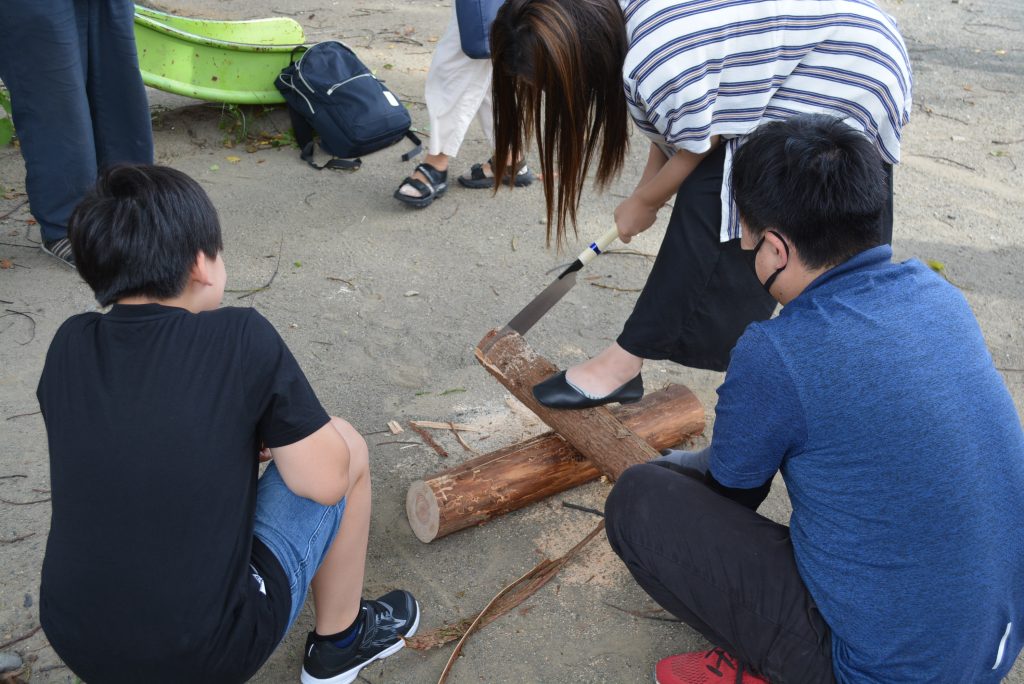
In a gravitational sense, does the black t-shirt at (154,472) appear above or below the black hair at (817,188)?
below

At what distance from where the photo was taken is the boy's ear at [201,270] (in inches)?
63.5

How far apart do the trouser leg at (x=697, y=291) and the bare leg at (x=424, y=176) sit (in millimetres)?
2052

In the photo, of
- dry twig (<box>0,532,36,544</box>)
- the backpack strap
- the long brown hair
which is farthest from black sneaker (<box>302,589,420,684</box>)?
the backpack strap

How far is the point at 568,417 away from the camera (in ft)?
8.26

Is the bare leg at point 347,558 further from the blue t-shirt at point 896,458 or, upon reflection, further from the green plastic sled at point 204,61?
the green plastic sled at point 204,61

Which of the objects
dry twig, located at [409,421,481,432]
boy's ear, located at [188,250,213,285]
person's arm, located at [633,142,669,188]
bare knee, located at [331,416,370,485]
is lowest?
dry twig, located at [409,421,481,432]

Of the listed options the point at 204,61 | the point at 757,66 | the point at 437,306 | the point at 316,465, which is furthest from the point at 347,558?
the point at 204,61

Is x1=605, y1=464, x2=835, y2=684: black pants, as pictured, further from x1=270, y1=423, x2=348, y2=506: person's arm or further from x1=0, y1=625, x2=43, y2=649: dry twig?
x1=0, y1=625, x2=43, y2=649: dry twig

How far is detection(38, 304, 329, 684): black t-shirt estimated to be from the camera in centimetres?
147

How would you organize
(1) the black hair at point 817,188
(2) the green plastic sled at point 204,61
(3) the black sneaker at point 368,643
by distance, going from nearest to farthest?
(1) the black hair at point 817,188, (3) the black sneaker at point 368,643, (2) the green plastic sled at point 204,61

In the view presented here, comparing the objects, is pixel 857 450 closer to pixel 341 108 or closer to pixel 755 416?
pixel 755 416

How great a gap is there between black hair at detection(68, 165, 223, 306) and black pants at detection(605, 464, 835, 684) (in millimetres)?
1039

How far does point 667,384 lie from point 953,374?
1.63 metres

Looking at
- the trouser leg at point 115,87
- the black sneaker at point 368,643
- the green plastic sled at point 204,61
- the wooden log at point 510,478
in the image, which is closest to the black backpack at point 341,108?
the green plastic sled at point 204,61
